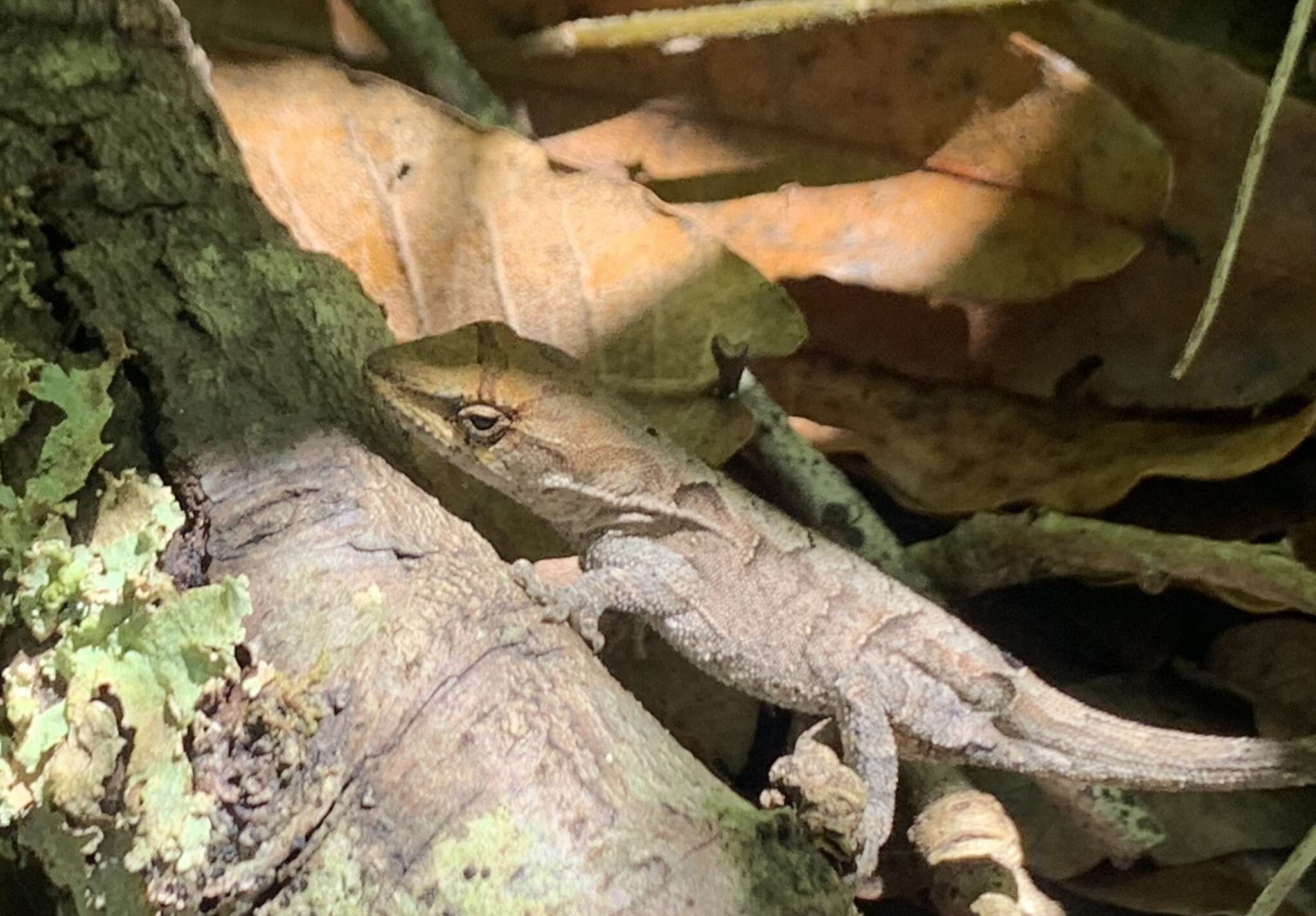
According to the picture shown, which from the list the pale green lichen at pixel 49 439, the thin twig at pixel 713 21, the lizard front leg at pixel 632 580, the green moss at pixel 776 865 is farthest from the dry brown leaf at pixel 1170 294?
the pale green lichen at pixel 49 439

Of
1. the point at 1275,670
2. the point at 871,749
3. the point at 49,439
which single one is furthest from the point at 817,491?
the point at 49,439

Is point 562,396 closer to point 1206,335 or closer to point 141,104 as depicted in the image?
point 141,104

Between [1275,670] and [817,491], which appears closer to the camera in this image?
[1275,670]

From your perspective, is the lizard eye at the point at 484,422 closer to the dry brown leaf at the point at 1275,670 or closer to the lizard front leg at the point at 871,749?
the lizard front leg at the point at 871,749

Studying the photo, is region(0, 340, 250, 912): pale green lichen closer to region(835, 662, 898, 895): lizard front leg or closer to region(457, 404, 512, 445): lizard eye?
region(457, 404, 512, 445): lizard eye

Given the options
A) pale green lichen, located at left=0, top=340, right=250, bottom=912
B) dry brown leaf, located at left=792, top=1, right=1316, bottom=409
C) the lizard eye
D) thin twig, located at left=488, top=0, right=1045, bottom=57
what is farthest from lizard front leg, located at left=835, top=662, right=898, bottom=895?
thin twig, located at left=488, top=0, right=1045, bottom=57

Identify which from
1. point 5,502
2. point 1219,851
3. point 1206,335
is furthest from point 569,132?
point 1219,851

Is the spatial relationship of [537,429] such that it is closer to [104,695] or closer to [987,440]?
[987,440]
